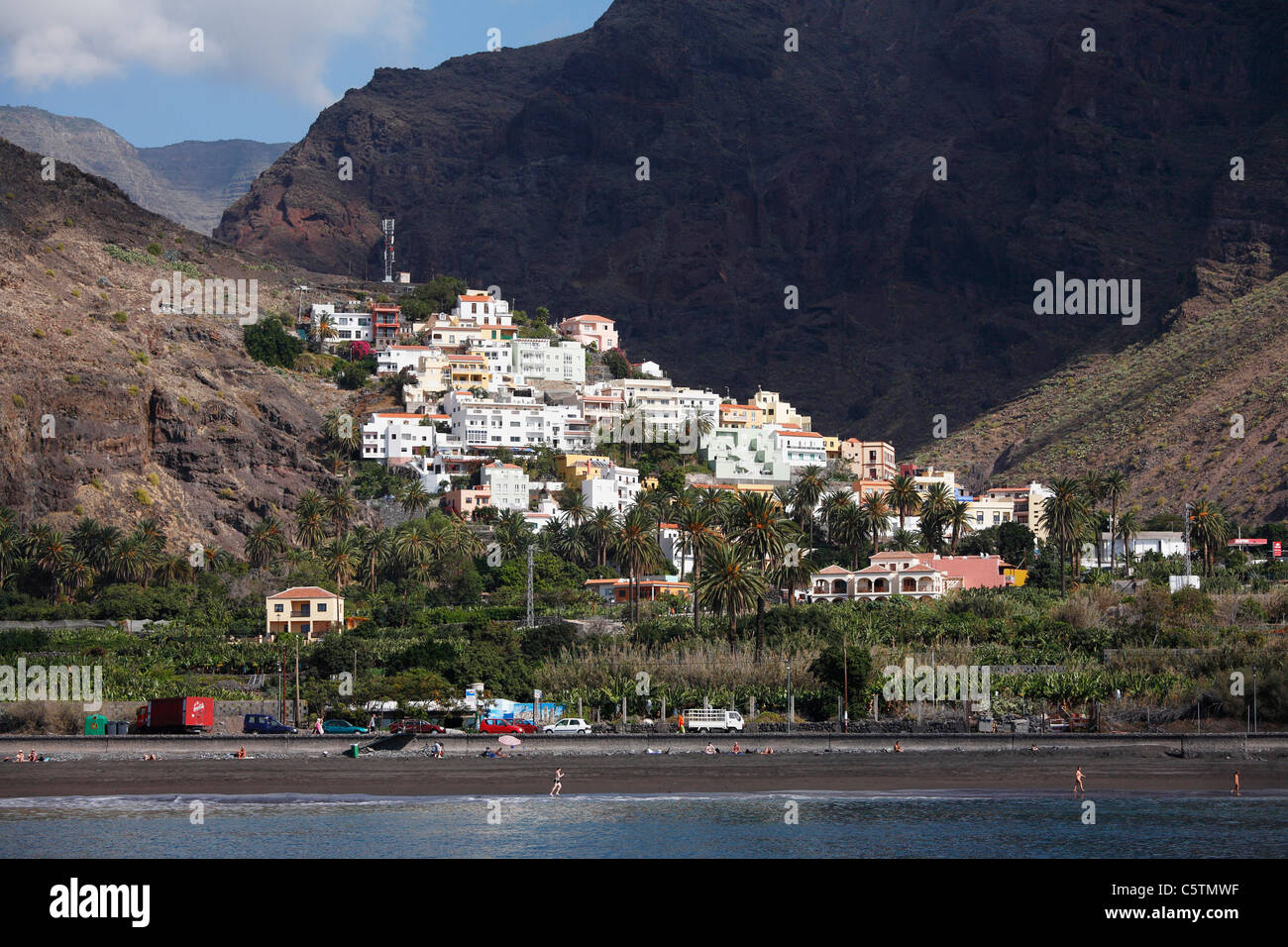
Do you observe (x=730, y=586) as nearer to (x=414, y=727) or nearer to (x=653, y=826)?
(x=414, y=727)

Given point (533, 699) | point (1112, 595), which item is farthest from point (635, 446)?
point (533, 699)

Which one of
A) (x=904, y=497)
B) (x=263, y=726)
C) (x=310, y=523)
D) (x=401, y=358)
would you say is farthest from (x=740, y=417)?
(x=263, y=726)

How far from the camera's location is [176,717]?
72.1m

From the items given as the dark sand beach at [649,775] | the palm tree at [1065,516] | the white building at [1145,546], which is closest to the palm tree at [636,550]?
the palm tree at [1065,516]

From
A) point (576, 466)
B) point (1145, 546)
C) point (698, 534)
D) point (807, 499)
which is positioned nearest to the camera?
point (698, 534)

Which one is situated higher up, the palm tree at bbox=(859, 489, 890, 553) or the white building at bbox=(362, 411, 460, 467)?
the white building at bbox=(362, 411, 460, 467)

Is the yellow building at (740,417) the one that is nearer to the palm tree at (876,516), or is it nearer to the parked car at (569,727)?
the palm tree at (876,516)

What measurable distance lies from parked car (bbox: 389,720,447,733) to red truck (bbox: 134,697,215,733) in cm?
884

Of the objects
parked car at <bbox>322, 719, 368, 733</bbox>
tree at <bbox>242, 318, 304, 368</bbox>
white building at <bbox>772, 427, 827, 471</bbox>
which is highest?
tree at <bbox>242, 318, 304, 368</bbox>

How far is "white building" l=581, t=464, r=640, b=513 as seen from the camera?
478ft

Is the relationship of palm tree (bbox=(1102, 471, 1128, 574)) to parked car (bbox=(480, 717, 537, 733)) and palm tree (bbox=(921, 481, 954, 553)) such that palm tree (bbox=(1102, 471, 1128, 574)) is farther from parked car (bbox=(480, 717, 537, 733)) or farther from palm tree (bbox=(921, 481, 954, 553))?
parked car (bbox=(480, 717, 537, 733))

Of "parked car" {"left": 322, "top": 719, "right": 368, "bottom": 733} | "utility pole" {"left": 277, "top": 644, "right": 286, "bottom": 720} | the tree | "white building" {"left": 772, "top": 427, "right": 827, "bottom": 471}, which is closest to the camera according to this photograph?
"parked car" {"left": 322, "top": 719, "right": 368, "bottom": 733}

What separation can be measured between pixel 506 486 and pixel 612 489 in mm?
10419

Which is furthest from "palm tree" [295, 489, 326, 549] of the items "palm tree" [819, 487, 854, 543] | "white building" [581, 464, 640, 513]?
"palm tree" [819, 487, 854, 543]
